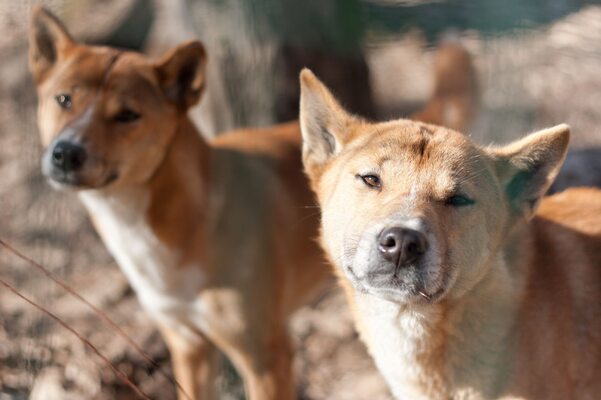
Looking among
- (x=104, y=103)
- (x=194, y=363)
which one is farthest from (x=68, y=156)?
(x=194, y=363)

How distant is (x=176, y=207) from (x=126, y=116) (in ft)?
1.84

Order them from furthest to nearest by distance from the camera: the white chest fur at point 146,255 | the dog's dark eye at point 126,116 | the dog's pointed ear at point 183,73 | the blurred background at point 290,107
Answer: the blurred background at point 290,107, the dog's pointed ear at point 183,73, the white chest fur at point 146,255, the dog's dark eye at point 126,116

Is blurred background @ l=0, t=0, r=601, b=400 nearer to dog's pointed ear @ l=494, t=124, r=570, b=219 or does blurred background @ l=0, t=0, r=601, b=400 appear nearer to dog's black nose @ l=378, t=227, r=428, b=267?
dog's pointed ear @ l=494, t=124, r=570, b=219

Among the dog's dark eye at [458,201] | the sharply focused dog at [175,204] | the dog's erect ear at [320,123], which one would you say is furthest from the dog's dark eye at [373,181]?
the sharply focused dog at [175,204]

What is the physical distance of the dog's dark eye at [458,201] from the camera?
115 inches

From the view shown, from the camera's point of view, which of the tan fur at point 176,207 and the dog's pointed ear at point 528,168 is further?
the tan fur at point 176,207

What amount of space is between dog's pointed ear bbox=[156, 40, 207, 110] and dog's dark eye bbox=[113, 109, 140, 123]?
0.95 feet

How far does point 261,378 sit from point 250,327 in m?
0.31

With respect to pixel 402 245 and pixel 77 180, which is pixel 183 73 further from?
pixel 402 245

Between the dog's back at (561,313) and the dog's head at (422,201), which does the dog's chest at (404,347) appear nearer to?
the dog's head at (422,201)

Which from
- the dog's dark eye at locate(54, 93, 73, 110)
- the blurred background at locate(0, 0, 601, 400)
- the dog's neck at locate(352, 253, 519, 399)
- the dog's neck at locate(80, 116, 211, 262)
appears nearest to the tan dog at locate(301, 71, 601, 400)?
the dog's neck at locate(352, 253, 519, 399)

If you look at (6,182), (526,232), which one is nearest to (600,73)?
(526,232)

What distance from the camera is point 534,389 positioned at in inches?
120

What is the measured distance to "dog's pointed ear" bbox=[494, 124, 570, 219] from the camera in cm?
308
